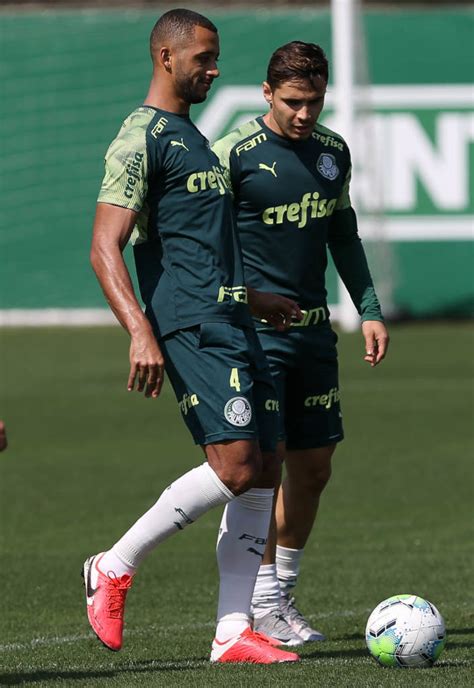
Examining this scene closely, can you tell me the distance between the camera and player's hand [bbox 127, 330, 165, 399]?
16.8ft

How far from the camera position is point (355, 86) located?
2125 cm

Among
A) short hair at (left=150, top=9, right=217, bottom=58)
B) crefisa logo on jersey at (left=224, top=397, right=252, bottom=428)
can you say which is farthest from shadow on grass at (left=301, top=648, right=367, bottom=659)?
short hair at (left=150, top=9, right=217, bottom=58)

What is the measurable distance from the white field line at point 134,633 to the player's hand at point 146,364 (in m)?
1.44

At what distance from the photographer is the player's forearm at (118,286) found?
5227 millimetres

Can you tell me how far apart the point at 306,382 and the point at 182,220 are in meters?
1.11

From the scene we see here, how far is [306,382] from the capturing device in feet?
20.5

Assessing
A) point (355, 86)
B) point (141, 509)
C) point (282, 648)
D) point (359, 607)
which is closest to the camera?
point (282, 648)

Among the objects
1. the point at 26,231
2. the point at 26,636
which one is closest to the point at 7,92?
the point at 26,231

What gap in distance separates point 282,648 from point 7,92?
684 inches

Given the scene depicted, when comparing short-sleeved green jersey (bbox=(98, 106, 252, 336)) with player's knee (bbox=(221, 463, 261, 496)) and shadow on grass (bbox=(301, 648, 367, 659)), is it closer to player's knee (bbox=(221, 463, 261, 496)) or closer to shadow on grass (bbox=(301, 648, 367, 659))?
player's knee (bbox=(221, 463, 261, 496))

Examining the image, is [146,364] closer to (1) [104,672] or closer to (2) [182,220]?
(2) [182,220]

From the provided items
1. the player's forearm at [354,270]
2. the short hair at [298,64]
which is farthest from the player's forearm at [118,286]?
the player's forearm at [354,270]

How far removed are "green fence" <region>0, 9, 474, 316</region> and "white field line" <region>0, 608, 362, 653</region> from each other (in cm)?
1492

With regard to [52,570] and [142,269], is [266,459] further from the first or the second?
[52,570]
